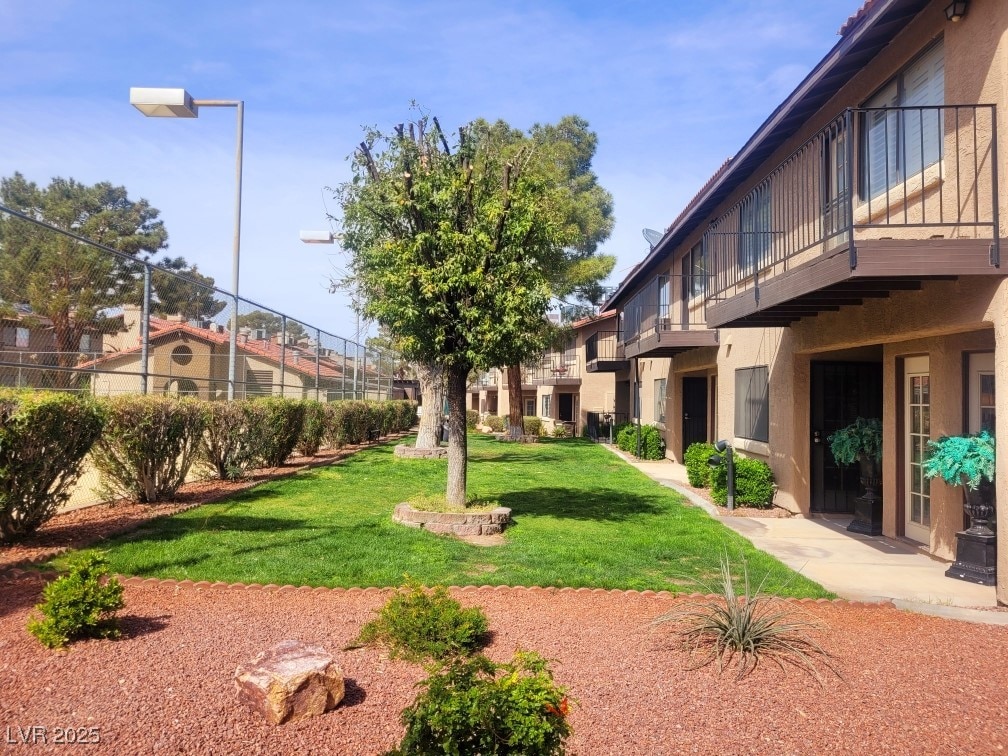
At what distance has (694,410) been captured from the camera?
18703 mm

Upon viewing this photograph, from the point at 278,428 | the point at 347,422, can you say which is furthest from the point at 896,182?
the point at 347,422

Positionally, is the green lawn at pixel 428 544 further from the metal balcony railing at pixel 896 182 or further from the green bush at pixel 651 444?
the green bush at pixel 651 444

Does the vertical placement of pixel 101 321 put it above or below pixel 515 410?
above

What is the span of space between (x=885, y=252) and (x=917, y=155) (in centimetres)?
215

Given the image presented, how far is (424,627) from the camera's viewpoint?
463 cm

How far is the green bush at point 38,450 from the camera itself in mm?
6629

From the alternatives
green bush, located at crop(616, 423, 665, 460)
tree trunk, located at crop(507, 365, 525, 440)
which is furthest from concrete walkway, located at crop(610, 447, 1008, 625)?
tree trunk, located at crop(507, 365, 525, 440)

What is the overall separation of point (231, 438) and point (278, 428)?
201 centimetres

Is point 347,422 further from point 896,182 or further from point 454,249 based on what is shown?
point 896,182

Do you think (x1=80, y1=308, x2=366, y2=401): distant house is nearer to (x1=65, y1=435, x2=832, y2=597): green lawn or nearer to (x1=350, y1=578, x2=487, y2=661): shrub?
(x1=65, y1=435, x2=832, y2=597): green lawn

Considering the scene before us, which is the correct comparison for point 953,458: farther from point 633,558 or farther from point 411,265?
point 411,265

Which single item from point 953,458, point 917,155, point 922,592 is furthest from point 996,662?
point 917,155

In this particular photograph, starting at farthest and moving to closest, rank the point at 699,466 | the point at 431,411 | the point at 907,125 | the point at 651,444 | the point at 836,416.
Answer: the point at 431,411, the point at 651,444, the point at 699,466, the point at 836,416, the point at 907,125

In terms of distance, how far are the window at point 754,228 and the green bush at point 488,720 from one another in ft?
30.0
